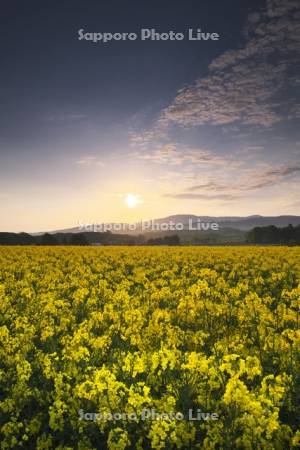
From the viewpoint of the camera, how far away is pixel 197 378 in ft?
19.8

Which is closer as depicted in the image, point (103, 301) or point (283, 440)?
point (283, 440)

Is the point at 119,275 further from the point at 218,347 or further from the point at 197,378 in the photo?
the point at 197,378

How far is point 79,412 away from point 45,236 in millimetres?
59789

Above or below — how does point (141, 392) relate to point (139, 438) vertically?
above

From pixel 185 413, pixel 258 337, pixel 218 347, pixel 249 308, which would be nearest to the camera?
pixel 185 413

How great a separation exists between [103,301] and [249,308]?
196 inches

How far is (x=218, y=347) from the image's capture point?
7.47 meters

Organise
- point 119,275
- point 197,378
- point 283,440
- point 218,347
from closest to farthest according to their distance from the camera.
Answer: point 283,440 < point 197,378 < point 218,347 < point 119,275

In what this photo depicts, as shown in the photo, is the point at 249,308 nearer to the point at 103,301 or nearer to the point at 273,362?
the point at 273,362

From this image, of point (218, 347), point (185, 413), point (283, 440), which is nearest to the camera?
point (283, 440)

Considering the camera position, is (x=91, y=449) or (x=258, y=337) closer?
(x=91, y=449)

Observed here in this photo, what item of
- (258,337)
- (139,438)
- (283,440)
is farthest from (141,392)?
(258,337)

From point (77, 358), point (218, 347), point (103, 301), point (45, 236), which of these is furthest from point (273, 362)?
point (45, 236)

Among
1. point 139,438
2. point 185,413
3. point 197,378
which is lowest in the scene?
A: point 139,438
